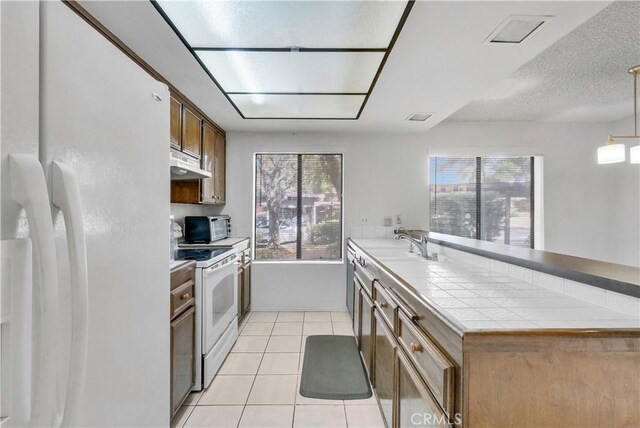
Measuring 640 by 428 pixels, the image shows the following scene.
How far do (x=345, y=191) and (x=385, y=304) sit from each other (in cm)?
234

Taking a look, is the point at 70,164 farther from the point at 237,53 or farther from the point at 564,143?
the point at 564,143

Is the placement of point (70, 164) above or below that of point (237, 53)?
below

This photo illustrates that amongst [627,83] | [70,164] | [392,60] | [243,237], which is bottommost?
[243,237]

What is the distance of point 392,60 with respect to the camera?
76.6 inches

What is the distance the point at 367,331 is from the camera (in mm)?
2227

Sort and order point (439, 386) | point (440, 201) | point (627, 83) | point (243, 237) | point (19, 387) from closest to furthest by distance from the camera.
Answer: point (19, 387)
point (439, 386)
point (627, 83)
point (243, 237)
point (440, 201)

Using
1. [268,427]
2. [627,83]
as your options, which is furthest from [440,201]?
[268,427]

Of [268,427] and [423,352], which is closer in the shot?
[423,352]

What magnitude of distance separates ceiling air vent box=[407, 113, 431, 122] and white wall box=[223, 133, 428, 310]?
0.66 metres

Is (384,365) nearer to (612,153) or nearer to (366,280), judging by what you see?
(366,280)

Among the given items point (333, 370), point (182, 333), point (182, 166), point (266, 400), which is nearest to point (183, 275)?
point (182, 333)

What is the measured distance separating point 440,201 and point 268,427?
127 inches

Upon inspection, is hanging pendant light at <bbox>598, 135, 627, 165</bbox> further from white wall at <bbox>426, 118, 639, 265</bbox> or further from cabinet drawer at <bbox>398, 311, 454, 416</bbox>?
cabinet drawer at <bbox>398, 311, 454, 416</bbox>

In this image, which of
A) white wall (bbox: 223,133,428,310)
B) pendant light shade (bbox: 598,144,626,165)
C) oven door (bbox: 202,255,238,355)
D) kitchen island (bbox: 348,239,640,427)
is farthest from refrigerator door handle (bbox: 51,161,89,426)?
pendant light shade (bbox: 598,144,626,165)
